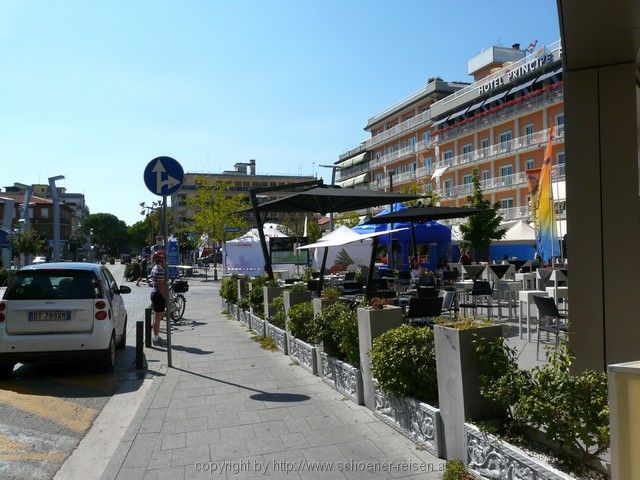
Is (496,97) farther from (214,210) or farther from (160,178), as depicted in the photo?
(160,178)

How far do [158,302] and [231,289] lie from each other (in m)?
4.03

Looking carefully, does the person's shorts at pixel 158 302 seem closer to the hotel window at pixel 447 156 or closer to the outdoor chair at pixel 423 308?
the outdoor chair at pixel 423 308

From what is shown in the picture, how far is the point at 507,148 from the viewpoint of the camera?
160ft

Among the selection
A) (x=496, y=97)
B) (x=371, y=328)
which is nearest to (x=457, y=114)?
(x=496, y=97)

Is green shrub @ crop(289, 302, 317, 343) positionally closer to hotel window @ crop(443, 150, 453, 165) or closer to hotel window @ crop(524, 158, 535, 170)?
hotel window @ crop(524, 158, 535, 170)

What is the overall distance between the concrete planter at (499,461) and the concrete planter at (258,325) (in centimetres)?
745

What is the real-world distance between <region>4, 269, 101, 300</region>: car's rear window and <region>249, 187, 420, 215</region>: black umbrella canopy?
4.70 metres

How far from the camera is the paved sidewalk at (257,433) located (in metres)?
4.38

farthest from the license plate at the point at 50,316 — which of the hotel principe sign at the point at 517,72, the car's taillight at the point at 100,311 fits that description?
the hotel principe sign at the point at 517,72

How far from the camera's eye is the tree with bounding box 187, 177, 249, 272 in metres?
40.4

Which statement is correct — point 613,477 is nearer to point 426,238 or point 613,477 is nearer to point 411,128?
point 426,238

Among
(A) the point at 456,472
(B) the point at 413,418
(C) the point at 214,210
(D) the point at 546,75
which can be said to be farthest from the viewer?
(D) the point at 546,75

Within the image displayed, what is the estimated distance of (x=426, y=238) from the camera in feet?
59.8

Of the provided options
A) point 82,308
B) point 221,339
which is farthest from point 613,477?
point 221,339
